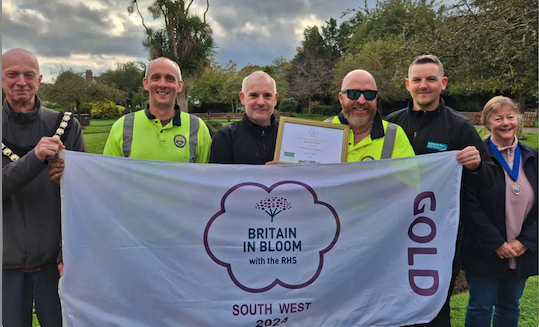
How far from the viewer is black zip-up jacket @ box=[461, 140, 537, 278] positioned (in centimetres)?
298

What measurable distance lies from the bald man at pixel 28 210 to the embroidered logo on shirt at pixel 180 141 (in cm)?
80

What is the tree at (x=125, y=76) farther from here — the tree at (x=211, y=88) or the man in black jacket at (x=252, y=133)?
Result: the man in black jacket at (x=252, y=133)

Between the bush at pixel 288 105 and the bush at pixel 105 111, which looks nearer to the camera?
the bush at pixel 105 111

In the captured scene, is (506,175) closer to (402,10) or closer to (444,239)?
(444,239)

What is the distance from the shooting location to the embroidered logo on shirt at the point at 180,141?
10.2 ft

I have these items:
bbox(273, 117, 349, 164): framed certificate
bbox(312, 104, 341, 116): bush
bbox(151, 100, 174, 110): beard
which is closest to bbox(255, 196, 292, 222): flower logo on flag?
bbox(273, 117, 349, 164): framed certificate

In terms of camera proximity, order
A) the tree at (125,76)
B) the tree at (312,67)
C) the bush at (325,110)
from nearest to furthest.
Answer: the bush at (325,110)
the tree at (312,67)
the tree at (125,76)

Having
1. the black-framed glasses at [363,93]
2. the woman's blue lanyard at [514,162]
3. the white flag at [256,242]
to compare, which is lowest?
the white flag at [256,242]

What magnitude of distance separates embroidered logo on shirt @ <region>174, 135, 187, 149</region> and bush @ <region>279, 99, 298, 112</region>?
129 ft

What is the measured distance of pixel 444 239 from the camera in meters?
2.86

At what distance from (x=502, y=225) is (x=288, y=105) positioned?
40034mm

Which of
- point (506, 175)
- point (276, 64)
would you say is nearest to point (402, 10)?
point (276, 64)

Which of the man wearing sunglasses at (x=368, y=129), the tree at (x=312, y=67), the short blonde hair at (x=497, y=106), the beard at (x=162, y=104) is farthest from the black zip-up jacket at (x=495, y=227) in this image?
the tree at (x=312, y=67)

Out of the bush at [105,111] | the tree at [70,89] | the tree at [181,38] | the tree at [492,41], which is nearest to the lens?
the tree at [492,41]
